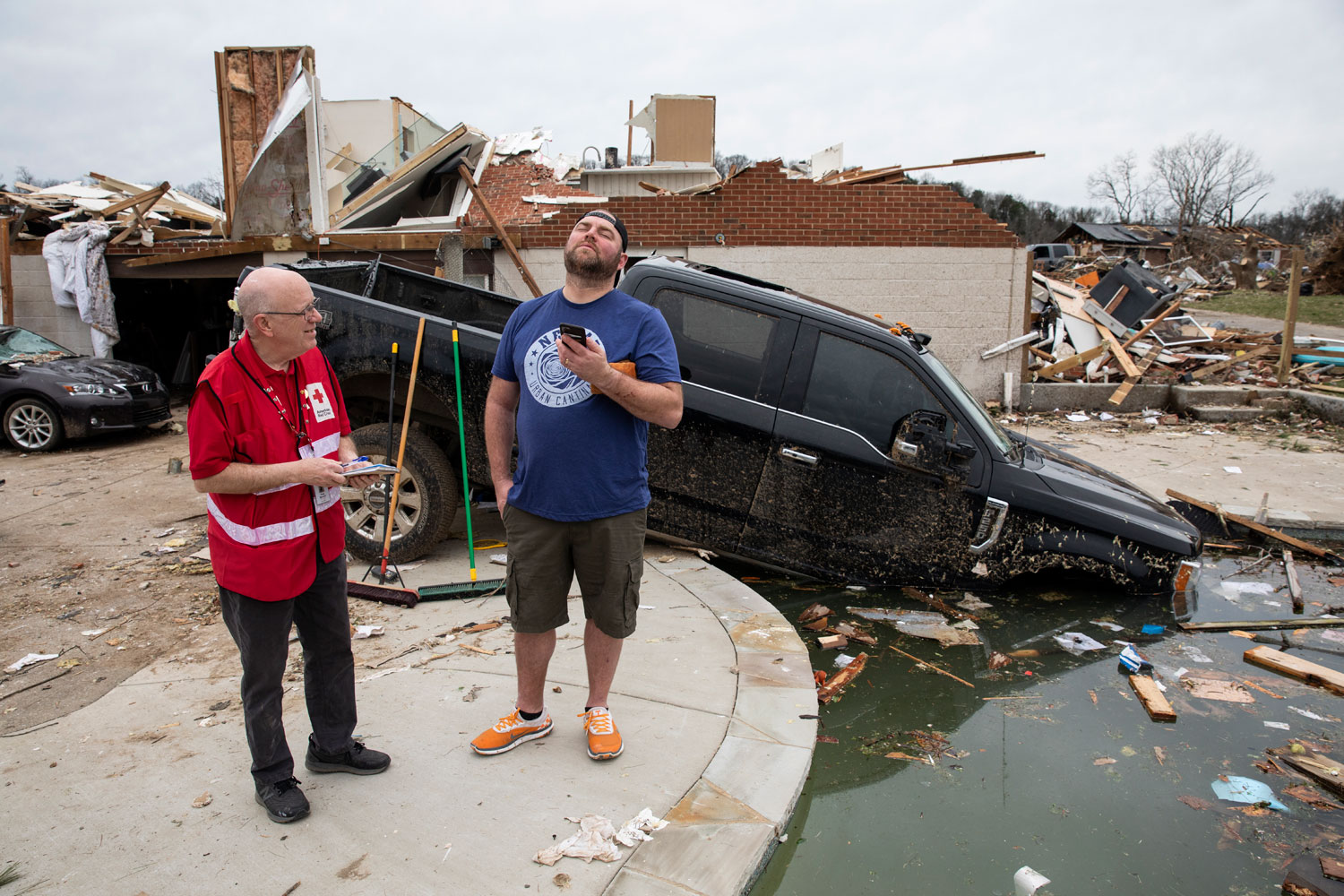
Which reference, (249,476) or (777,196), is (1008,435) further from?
(777,196)

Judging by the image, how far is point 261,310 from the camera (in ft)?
7.61

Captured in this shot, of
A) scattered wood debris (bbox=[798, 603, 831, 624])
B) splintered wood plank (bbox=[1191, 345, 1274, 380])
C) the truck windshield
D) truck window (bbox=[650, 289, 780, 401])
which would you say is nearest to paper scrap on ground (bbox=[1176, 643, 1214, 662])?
the truck windshield

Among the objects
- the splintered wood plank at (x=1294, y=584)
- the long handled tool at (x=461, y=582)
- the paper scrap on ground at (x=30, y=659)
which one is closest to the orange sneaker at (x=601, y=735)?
the long handled tool at (x=461, y=582)

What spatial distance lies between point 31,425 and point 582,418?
9.70 m

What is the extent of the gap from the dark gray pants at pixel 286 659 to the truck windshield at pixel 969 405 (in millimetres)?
3296

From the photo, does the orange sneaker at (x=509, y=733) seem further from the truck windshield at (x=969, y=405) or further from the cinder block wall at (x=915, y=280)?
the cinder block wall at (x=915, y=280)

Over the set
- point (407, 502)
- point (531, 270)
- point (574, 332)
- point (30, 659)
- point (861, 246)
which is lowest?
point (30, 659)

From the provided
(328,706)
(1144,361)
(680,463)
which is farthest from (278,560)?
(1144,361)

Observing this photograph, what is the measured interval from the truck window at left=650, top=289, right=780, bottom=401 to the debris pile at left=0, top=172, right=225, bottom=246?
1094 cm

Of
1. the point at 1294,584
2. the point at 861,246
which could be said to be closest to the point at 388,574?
the point at 1294,584

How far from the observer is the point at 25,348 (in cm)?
980

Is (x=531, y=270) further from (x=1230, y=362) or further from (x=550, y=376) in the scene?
(x=1230, y=362)

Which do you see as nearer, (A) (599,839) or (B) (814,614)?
(A) (599,839)

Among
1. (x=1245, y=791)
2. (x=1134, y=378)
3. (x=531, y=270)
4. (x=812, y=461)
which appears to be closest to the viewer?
(x=1245, y=791)
